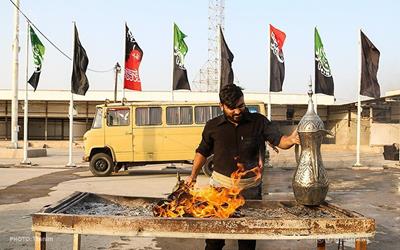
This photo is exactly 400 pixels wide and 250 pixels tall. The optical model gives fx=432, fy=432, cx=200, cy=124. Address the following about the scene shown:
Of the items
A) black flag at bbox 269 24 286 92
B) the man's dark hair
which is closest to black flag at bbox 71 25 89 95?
black flag at bbox 269 24 286 92

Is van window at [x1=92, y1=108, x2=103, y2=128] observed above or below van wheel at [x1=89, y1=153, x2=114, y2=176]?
above

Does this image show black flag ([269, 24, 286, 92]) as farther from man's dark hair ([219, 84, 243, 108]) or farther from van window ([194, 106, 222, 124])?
man's dark hair ([219, 84, 243, 108])

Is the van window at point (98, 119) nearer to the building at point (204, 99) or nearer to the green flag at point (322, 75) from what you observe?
the green flag at point (322, 75)

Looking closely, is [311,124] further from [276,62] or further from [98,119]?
[276,62]

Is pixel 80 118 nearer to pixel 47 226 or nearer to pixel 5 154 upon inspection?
pixel 5 154

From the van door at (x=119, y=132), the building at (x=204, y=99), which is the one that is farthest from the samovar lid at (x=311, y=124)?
the building at (x=204, y=99)

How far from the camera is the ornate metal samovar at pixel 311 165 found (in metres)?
3.53

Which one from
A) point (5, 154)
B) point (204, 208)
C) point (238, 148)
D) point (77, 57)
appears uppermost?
point (77, 57)

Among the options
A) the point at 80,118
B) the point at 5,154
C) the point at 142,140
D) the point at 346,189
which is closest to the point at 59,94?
the point at 80,118

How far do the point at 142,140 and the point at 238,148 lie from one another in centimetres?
1121

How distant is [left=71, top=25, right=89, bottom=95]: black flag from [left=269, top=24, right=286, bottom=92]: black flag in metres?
7.67

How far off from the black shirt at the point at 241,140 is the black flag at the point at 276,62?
1369 cm

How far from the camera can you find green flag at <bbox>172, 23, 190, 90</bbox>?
18.1 metres

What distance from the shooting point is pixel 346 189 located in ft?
38.2
